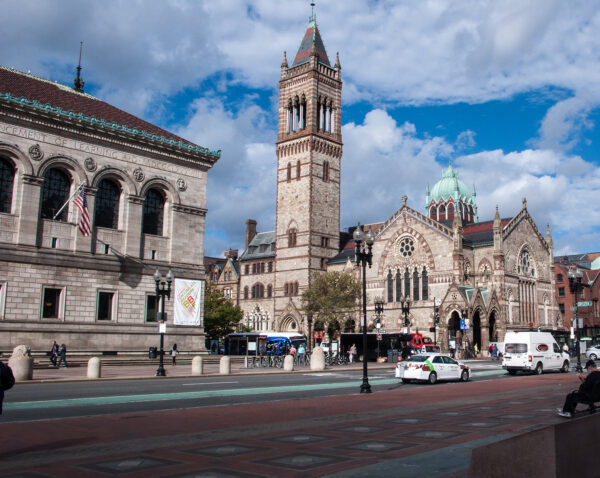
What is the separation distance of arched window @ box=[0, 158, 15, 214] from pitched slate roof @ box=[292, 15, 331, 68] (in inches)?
2091

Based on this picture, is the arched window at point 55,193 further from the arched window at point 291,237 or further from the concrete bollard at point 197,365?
the arched window at point 291,237

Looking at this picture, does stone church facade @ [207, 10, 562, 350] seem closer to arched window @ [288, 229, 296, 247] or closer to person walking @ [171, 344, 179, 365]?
arched window @ [288, 229, 296, 247]

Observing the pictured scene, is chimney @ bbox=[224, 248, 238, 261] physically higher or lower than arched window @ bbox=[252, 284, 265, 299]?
higher

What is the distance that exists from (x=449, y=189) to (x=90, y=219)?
74.4 meters

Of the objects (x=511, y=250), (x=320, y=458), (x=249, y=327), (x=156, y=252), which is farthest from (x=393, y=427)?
(x=249, y=327)

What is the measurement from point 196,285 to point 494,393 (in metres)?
28.8

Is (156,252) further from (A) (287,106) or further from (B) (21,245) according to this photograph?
(A) (287,106)

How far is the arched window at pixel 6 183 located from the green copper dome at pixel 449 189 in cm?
7759

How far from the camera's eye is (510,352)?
34.3m

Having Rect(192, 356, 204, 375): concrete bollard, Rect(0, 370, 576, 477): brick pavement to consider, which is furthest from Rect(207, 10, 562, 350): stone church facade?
Rect(0, 370, 576, 477): brick pavement

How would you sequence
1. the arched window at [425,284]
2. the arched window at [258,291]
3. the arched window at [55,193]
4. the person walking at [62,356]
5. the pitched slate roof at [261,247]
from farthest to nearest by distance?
1. the pitched slate roof at [261,247]
2. the arched window at [258,291]
3. the arched window at [425,284]
4. the arched window at [55,193]
5. the person walking at [62,356]

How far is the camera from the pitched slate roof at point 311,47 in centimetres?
8311

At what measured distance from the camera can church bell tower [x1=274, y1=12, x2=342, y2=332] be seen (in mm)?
78312

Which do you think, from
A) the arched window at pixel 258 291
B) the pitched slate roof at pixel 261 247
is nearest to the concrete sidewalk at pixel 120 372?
the arched window at pixel 258 291
